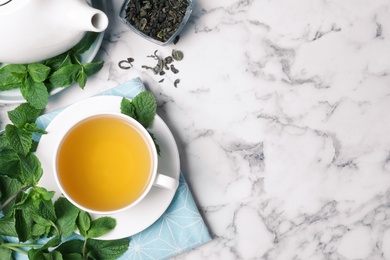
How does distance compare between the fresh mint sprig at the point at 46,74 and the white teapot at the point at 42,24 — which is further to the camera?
the fresh mint sprig at the point at 46,74

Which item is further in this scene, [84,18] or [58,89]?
[58,89]

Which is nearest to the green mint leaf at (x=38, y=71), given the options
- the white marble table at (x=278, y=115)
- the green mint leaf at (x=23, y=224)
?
the white marble table at (x=278, y=115)

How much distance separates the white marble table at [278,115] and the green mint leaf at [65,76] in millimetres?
69

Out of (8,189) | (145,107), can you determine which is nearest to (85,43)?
(145,107)

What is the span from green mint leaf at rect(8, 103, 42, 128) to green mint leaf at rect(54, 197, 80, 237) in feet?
0.44

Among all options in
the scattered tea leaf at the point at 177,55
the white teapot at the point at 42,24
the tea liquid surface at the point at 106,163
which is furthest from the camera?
the scattered tea leaf at the point at 177,55

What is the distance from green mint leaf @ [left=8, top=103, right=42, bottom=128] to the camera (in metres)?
1.01

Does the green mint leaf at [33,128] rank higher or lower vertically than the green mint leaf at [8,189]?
higher

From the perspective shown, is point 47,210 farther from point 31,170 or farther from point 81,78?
point 81,78

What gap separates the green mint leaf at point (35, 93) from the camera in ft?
3.31

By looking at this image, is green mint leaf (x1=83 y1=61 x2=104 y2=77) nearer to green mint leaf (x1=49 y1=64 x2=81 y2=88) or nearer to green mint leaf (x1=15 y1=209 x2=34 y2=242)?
green mint leaf (x1=49 y1=64 x2=81 y2=88)

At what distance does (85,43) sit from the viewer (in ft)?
3.36

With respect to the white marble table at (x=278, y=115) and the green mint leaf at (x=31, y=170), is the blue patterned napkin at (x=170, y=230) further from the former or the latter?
the green mint leaf at (x=31, y=170)

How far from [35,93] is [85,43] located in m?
0.11
